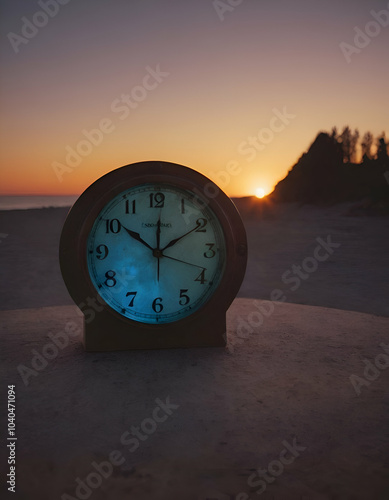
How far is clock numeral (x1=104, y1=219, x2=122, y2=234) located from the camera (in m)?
2.81

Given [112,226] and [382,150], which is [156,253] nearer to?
[112,226]

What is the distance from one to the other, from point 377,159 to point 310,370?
18.4m

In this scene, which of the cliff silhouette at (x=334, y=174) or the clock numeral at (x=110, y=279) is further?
the cliff silhouette at (x=334, y=174)

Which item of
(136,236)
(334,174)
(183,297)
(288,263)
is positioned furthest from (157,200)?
(334,174)

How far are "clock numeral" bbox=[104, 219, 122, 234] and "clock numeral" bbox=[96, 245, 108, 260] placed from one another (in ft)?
0.31

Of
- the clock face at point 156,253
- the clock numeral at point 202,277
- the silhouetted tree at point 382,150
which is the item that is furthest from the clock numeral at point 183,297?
the silhouetted tree at point 382,150

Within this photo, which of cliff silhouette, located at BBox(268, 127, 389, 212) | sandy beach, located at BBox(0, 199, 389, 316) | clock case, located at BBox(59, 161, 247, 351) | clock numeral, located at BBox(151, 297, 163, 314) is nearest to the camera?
clock case, located at BBox(59, 161, 247, 351)

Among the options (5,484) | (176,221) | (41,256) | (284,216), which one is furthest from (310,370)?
(284,216)

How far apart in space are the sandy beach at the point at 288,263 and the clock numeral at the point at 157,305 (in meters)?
2.69

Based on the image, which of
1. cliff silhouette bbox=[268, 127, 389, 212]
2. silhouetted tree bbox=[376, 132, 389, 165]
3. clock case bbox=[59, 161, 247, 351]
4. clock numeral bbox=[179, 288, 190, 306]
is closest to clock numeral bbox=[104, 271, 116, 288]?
clock case bbox=[59, 161, 247, 351]

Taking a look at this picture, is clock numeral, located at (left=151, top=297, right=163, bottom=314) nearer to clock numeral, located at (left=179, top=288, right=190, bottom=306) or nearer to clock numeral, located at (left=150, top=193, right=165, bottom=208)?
clock numeral, located at (left=179, top=288, right=190, bottom=306)

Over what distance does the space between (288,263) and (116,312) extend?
218 inches

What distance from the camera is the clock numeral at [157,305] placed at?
2871 mm

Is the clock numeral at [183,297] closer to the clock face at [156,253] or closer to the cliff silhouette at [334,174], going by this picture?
the clock face at [156,253]
